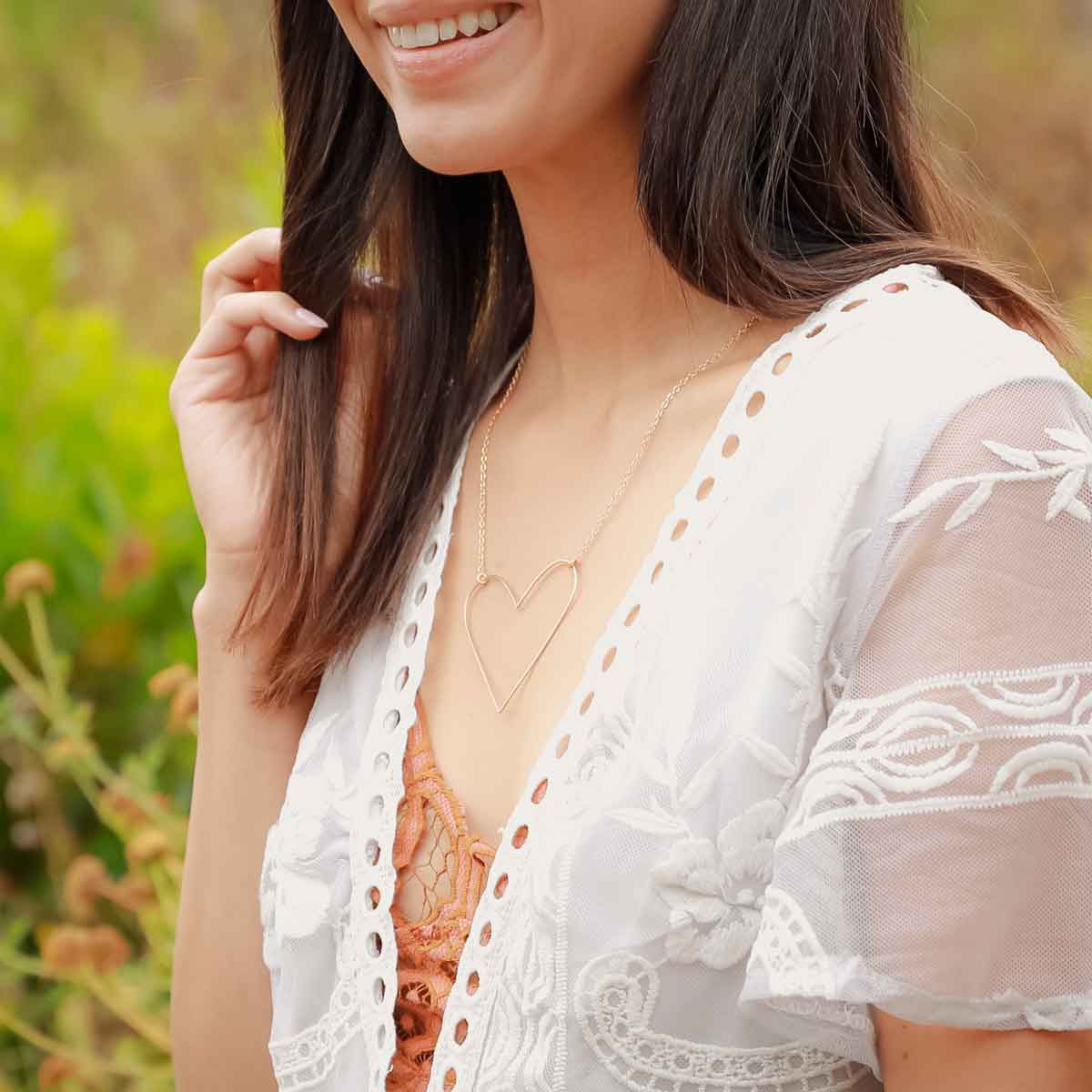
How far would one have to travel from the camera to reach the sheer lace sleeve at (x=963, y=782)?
102 centimetres

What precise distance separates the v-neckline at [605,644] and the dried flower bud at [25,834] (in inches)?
61.7

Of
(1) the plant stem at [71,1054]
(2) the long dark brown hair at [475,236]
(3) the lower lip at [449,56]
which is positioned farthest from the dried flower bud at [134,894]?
(3) the lower lip at [449,56]

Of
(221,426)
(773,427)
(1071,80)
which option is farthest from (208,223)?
(773,427)

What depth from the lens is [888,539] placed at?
110 cm

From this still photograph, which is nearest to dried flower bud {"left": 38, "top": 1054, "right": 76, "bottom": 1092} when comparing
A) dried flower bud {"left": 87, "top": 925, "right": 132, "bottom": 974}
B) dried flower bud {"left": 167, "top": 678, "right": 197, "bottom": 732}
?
dried flower bud {"left": 87, "top": 925, "right": 132, "bottom": 974}

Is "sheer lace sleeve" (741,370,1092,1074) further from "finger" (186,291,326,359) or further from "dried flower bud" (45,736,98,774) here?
"dried flower bud" (45,736,98,774)

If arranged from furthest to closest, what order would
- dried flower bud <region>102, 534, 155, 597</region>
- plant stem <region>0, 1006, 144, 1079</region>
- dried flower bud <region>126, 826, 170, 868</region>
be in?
1. dried flower bud <region>102, 534, 155, 597</region>
2. plant stem <region>0, 1006, 144, 1079</region>
3. dried flower bud <region>126, 826, 170, 868</region>

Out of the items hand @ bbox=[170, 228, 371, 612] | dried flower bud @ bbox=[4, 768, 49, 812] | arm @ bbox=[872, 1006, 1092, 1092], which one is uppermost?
hand @ bbox=[170, 228, 371, 612]

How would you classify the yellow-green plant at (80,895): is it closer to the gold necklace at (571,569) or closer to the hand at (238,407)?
the hand at (238,407)

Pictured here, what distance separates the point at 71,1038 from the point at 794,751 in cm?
164

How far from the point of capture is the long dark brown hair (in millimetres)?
1314

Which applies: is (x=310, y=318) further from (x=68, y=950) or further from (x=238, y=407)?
(x=68, y=950)

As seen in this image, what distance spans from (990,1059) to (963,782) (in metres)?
0.18

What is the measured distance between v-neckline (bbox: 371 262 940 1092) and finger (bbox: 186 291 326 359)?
55cm
